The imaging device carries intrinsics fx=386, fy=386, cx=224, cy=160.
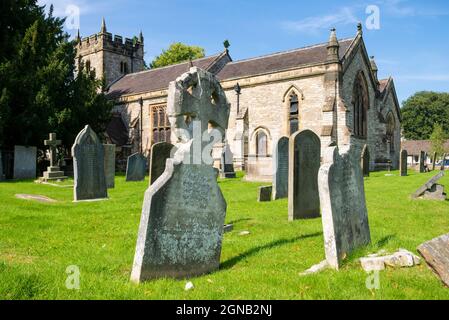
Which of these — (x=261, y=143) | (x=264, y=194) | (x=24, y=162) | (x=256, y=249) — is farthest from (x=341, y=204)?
(x=261, y=143)

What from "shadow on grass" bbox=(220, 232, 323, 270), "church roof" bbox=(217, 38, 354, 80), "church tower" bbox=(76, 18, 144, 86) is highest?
"church tower" bbox=(76, 18, 144, 86)

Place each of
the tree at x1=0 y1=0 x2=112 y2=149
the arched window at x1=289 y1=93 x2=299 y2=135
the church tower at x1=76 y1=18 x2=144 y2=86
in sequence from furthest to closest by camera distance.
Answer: the church tower at x1=76 y1=18 x2=144 y2=86, the arched window at x1=289 y1=93 x2=299 y2=135, the tree at x1=0 y1=0 x2=112 y2=149

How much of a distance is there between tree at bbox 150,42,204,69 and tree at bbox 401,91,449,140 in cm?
4163

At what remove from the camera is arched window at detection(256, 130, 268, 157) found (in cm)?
2583

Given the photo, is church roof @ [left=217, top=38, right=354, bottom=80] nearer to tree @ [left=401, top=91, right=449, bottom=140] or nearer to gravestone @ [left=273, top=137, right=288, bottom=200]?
gravestone @ [left=273, top=137, right=288, bottom=200]

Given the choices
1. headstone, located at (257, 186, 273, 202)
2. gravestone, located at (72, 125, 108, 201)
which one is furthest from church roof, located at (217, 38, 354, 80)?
gravestone, located at (72, 125, 108, 201)

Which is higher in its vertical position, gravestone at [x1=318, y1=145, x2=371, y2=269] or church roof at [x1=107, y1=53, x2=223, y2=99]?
church roof at [x1=107, y1=53, x2=223, y2=99]

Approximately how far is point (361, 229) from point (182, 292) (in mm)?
2881

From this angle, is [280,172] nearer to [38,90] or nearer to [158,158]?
[158,158]

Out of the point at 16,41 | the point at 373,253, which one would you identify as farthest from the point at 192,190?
the point at 16,41

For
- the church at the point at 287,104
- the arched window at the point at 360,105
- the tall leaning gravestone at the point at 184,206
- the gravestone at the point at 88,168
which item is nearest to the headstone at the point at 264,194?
the gravestone at the point at 88,168

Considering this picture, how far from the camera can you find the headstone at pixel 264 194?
10.6 metres

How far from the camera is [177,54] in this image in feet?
152
